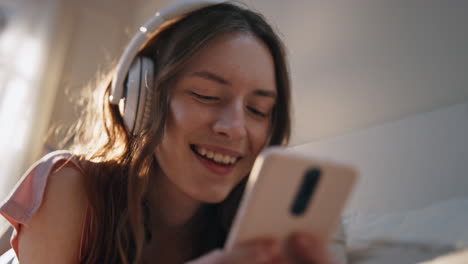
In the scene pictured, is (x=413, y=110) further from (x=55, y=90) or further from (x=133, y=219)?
(x=55, y=90)

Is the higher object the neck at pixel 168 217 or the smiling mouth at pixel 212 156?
the smiling mouth at pixel 212 156

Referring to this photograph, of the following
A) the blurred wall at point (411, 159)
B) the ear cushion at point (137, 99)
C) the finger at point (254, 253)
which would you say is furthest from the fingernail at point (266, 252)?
the blurred wall at point (411, 159)

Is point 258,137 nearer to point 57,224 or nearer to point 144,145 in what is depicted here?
point 144,145

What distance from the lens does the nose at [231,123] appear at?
0.61m

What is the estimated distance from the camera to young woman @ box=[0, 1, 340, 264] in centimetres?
61

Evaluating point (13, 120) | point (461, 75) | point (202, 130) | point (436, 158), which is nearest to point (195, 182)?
point (202, 130)

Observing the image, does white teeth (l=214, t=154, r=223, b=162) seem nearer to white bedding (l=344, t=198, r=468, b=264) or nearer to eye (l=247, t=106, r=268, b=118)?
eye (l=247, t=106, r=268, b=118)

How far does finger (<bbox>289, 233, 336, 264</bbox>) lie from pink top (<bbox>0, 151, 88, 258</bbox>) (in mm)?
437

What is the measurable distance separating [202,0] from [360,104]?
0.66 metres

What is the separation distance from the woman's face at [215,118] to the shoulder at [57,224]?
16 cm

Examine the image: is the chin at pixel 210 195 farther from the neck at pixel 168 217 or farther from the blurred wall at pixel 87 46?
the blurred wall at pixel 87 46

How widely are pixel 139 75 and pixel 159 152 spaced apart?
15 centimetres

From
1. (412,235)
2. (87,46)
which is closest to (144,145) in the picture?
(412,235)

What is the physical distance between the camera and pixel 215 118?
2.07 feet
